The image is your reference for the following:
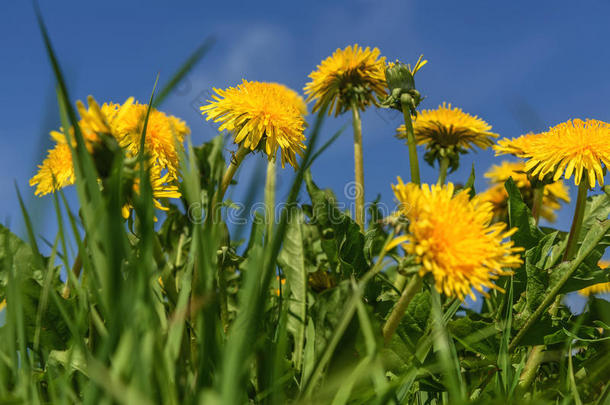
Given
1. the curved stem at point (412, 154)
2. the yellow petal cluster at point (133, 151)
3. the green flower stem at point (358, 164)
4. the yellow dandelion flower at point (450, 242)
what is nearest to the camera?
the yellow dandelion flower at point (450, 242)

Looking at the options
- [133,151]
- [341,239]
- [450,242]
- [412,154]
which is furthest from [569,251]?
[133,151]

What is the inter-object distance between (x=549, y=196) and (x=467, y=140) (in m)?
1.04

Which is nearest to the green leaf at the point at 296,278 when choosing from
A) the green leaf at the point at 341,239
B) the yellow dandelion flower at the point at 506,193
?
the green leaf at the point at 341,239

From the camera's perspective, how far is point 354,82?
259 centimetres

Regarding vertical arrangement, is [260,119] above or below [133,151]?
above

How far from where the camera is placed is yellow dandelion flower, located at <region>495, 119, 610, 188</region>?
5.86 ft

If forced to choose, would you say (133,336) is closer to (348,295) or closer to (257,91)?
(348,295)

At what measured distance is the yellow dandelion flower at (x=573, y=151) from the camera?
5.86ft

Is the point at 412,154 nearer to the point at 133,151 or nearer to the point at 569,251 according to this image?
the point at 569,251

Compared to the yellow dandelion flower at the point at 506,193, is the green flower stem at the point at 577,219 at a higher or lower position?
lower

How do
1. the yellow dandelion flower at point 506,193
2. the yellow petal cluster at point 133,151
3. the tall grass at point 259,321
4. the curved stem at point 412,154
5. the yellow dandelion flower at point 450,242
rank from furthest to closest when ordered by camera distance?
the yellow dandelion flower at point 506,193, the curved stem at point 412,154, the yellow petal cluster at point 133,151, the yellow dandelion flower at point 450,242, the tall grass at point 259,321

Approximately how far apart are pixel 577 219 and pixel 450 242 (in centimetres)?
95

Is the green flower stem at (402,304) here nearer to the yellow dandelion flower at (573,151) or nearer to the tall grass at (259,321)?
the tall grass at (259,321)

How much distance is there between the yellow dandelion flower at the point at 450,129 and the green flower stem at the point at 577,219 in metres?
0.67
